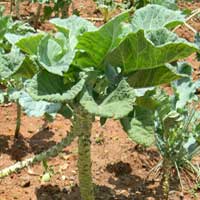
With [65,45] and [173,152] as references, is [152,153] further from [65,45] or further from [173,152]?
[65,45]

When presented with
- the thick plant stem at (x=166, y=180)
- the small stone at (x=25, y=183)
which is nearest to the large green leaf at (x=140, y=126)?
the thick plant stem at (x=166, y=180)

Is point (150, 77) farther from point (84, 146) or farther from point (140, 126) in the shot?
point (84, 146)

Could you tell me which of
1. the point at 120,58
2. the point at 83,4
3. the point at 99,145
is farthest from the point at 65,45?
the point at 83,4

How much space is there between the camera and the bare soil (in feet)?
9.87

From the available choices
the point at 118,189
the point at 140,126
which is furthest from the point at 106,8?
the point at 140,126

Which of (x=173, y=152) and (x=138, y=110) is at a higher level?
(x=138, y=110)

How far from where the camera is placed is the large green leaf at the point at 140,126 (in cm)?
208

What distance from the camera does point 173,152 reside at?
303cm

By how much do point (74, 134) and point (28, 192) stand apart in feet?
2.80

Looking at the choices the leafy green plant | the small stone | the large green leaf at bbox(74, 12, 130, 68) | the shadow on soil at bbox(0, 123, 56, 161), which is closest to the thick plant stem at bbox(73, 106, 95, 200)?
the large green leaf at bbox(74, 12, 130, 68)

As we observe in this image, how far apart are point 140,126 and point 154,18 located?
43cm

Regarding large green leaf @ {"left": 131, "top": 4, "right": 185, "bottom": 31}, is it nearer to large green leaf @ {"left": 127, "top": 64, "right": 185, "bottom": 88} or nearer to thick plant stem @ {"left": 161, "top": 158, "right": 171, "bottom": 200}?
large green leaf @ {"left": 127, "top": 64, "right": 185, "bottom": 88}

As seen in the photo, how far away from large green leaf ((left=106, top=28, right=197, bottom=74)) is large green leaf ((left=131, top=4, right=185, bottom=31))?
13cm

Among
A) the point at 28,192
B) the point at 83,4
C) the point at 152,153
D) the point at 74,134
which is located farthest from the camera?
the point at 83,4
